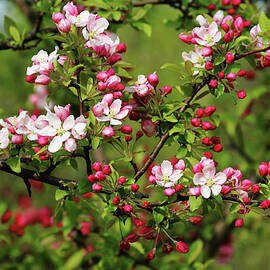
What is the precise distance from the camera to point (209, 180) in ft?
4.90

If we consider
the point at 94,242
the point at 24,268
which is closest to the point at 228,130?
the point at 94,242

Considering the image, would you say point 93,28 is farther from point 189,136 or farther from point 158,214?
point 158,214

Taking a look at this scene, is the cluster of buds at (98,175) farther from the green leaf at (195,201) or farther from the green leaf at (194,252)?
the green leaf at (194,252)

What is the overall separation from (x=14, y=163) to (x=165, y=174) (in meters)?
0.62

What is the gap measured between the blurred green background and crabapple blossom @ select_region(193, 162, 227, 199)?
399 millimetres

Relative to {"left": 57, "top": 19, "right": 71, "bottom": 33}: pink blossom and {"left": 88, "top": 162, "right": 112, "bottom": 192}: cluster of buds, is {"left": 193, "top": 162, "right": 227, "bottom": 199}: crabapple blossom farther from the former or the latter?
{"left": 57, "top": 19, "right": 71, "bottom": 33}: pink blossom

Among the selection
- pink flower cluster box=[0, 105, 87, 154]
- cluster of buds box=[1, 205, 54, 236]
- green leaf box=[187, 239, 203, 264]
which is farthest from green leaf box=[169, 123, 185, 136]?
cluster of buds box=[1, 205, 54, 236]

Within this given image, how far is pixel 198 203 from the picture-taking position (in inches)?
58.7

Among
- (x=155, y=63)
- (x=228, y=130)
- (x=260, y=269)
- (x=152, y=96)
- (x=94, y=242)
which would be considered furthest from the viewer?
(x=155, y=63)

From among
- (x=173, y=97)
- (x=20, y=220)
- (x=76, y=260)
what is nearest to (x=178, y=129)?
(x=76, y=260)

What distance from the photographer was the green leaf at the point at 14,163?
1.61 metres

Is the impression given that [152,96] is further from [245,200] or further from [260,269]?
[260,269]

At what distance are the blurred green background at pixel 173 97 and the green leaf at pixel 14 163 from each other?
37 centimetres

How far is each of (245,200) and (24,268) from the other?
6.80ft
